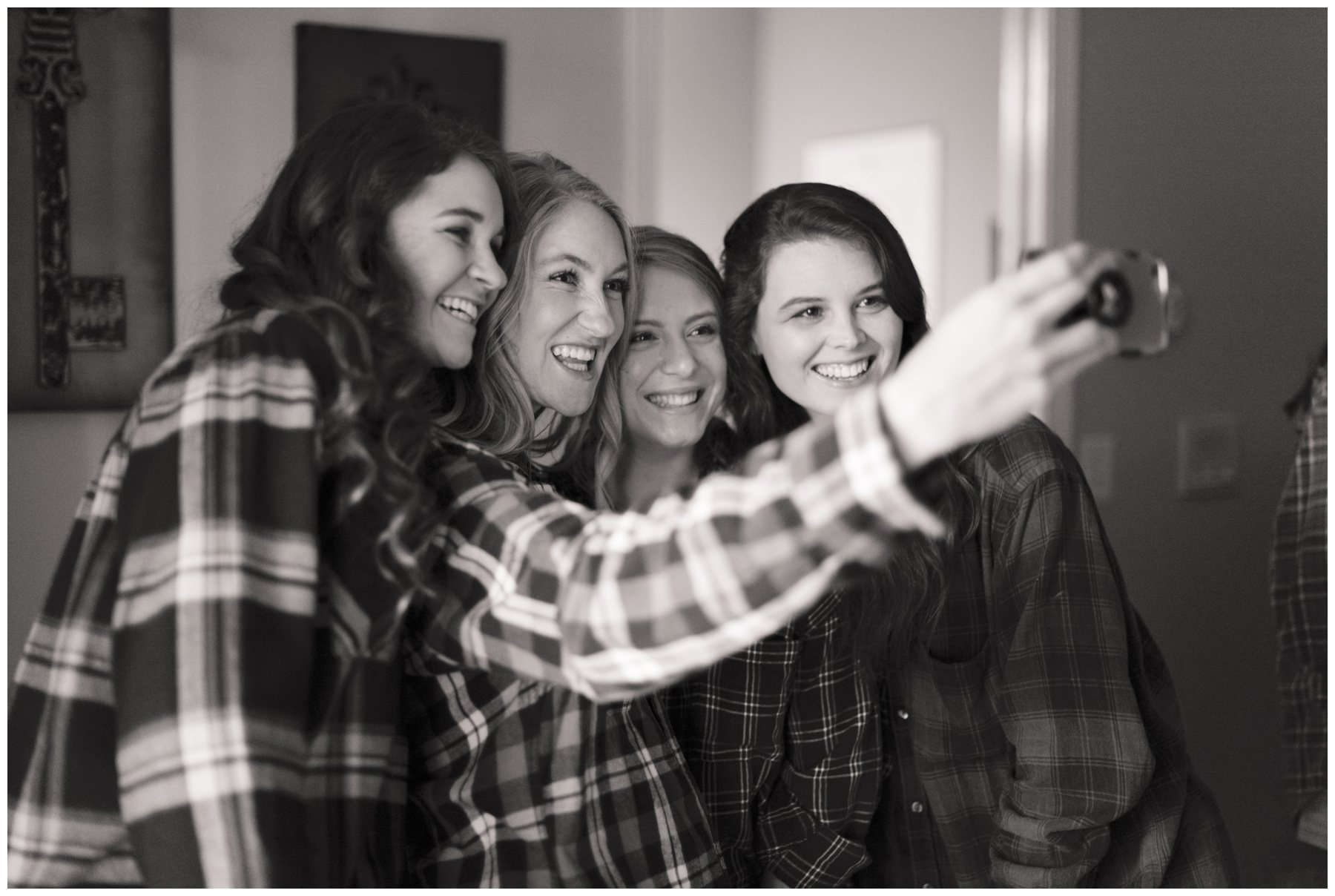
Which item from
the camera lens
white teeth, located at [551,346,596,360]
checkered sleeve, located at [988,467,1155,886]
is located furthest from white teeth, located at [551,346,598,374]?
the camera lens

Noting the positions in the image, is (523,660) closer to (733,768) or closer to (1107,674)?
(733,768)

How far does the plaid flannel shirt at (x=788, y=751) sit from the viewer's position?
4.17ft

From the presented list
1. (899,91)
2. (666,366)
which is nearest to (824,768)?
(666,366)

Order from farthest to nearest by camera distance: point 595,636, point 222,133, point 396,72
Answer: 1. point 396,72
2. point 222,133
3. point 595,636

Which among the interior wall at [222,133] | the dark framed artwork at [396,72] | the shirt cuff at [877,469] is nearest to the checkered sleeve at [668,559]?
the shirt cuff at [877,469]

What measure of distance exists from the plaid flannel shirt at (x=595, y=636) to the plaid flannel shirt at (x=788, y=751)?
0.12 meters

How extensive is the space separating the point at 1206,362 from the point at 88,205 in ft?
6.25

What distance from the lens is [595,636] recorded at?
2.54 ft

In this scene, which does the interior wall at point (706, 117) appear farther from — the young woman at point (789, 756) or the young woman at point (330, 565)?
the young woman at point (330, 565)

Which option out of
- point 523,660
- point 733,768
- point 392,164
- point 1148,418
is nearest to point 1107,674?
point 733,768

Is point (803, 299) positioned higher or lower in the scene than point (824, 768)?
higher

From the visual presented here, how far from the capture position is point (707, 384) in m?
1.43

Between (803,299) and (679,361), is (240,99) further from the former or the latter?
(803,299)

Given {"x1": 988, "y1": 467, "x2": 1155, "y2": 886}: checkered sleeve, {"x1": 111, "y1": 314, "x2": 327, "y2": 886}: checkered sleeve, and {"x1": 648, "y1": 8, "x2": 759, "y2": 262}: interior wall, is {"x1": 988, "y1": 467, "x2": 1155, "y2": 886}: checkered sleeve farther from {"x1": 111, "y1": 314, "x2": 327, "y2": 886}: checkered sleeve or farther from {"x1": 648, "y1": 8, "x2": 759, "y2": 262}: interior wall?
{"x1": 648, "y1": 8, "x2": 759, "y2": 262}: interior wall
